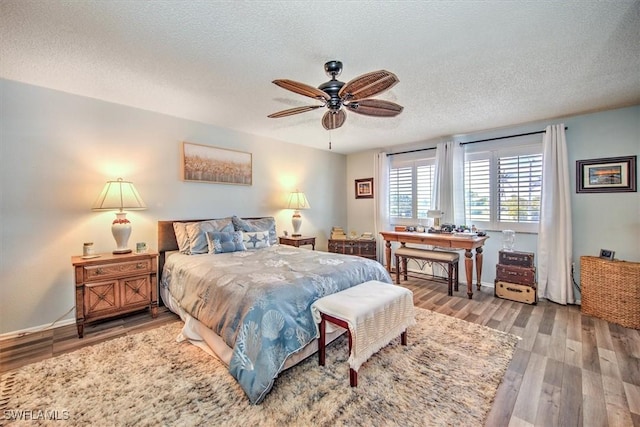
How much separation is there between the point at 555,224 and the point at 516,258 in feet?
2.15

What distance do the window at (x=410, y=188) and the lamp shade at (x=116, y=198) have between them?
4220mm

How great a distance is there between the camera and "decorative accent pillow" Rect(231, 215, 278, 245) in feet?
12.7

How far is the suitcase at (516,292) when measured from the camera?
135 inches

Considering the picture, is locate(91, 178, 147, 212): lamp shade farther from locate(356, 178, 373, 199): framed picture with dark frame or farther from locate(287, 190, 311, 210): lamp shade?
locate(356, 178, 373, 199): framed picture with dark frame

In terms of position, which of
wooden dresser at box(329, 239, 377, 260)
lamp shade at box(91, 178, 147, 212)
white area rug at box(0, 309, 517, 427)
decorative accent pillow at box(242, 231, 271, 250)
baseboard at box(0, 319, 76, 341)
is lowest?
white area rug at box(0, 309, 517, 427)

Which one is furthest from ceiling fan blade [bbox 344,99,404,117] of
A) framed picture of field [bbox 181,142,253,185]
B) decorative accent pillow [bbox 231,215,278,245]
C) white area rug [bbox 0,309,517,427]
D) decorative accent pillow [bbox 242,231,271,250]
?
framed picture of field [bbox 181,142,253,185]

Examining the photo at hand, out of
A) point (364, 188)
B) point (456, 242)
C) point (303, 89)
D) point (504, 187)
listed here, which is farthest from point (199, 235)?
point (504, 187)

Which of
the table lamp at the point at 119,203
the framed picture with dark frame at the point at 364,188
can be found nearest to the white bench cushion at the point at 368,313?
the table lamp at the point at 119,203

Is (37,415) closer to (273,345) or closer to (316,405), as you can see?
(273,345)

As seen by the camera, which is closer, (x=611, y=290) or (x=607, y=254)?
(x=611, y=290)

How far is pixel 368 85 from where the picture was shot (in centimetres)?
187

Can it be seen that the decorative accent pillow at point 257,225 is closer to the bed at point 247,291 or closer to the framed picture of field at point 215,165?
the bed at point 247,291

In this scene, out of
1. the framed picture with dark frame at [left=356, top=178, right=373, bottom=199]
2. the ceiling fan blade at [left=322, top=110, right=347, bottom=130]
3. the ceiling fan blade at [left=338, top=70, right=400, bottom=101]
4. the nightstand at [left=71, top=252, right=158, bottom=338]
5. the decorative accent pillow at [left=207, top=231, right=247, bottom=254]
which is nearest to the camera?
the ceiling fan blade at [left=338, top=70, right=400, bottom=101]

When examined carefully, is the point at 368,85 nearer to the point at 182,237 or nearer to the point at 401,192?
the point at 182,237
